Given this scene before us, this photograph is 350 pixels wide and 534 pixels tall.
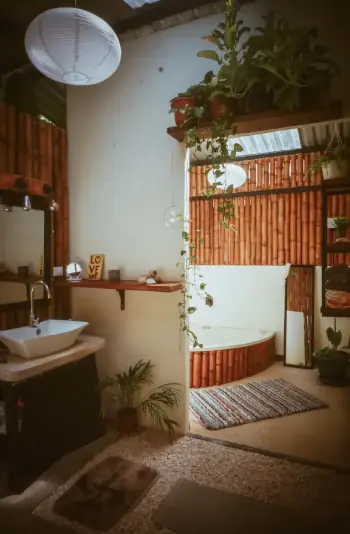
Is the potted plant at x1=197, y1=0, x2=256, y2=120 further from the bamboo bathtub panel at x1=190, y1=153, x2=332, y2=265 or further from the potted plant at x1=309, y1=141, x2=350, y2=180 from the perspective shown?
the bamboo bathtub panel at x1=190, y1=153, x2=332, y2=265

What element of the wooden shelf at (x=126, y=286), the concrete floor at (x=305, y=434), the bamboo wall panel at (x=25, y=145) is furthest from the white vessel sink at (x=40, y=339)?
the concrete floor at (x=305, y=434)

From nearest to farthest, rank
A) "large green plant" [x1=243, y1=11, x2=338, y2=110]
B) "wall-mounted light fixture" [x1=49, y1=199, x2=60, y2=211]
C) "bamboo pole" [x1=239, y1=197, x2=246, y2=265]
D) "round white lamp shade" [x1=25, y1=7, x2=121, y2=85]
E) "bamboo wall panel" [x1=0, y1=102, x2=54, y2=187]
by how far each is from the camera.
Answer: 1. "round white lamp shade" [x1=25, y1=7, x2=121, y2=85]
2. "large green plant" [x1=243, y1=11, x2=338, y2=110]
3. "bamboo wall panel" [x1=0, y1=102, x2=54, y2=187]
4. "wall-mounted light fixture" [x1=49, y1=199, x2=60, y2=211]
5. "bamboo pole" [x1=239, y1=197, x2=246, y2=265]

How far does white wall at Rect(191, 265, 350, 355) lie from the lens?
16.2ft

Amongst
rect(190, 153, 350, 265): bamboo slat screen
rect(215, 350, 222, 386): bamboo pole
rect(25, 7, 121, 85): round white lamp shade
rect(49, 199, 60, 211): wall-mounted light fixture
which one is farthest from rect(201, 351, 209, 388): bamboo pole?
rect(25, 7, 121, 85): round white lamp shade

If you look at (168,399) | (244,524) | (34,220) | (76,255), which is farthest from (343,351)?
(34,220)

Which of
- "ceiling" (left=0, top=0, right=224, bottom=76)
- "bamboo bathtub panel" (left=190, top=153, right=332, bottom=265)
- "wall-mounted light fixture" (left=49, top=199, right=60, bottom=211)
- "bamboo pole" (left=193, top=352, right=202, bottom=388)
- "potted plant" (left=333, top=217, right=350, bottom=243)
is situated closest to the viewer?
"ceiling" (left=0, top=0, right=224, bottom=76)

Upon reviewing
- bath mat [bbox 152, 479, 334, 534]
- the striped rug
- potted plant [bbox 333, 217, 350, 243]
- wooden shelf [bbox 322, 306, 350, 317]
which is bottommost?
the striped rug

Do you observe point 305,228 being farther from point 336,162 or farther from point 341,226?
point 336,162

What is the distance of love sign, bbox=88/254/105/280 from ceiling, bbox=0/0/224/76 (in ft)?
5.23

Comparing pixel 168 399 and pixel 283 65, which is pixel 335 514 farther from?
pixel 283 65

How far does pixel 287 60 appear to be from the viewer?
193cm

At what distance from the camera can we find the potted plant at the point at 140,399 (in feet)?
8.90

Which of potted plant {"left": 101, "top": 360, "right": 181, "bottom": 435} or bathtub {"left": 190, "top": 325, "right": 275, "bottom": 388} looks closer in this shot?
potted plant {"left": 101, "top": 360, "right": 181, "bottom": 435}

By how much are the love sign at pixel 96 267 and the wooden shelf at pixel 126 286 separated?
0.16m
